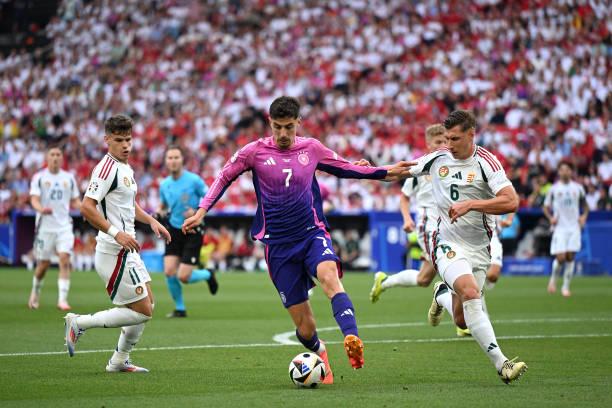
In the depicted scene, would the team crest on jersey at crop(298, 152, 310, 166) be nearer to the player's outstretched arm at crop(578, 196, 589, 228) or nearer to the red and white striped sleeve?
the red and white striped sleeve

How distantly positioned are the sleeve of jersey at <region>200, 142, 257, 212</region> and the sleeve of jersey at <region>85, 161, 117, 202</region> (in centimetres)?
95

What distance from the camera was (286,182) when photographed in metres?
8.86

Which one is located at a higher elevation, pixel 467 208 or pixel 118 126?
pixel 118 126

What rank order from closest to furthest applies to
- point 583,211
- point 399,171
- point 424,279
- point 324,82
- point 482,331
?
1. point 482,331
2. point 399,171
3. point 424,279
4. point 583,211
5. point 324,82

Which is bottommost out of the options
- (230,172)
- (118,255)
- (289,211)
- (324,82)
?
(118,255)

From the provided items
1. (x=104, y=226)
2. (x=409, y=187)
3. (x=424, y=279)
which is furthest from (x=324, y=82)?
(x=104, y=226)

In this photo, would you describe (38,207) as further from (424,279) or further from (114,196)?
(114,196)

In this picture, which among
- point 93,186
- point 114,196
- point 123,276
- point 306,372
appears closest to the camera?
point 306,372

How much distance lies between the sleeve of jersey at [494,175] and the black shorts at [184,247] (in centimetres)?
811

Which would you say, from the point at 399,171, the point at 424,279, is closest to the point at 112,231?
the point at 399,171

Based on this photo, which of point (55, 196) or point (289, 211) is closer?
point (289, 211)

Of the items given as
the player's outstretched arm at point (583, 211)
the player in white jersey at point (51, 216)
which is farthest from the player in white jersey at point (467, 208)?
the player's outstretched arm at point (583, 211)

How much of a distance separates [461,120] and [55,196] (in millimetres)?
10413

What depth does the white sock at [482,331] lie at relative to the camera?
8.36m
